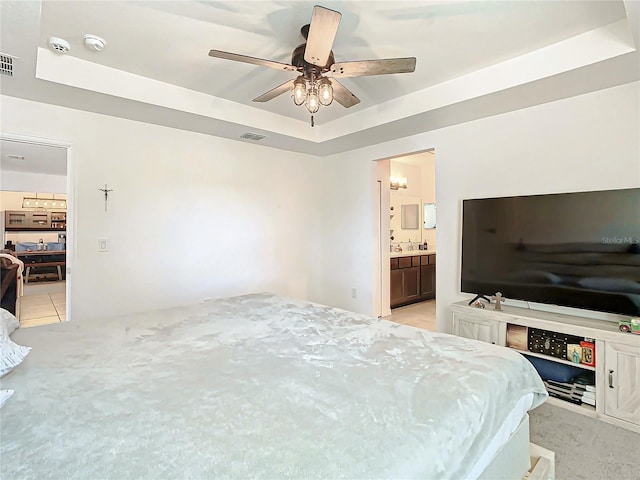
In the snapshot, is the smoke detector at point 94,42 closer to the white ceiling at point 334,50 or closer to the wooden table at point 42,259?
the white ceiling at point 334,50

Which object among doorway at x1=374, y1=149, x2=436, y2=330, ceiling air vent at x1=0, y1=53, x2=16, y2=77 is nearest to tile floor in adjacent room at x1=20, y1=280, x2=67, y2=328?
ceiling air vent at x1=0, y1=53, x2=16, y2=77

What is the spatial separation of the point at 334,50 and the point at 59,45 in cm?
199

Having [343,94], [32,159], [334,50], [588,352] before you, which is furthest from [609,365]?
[32,159]

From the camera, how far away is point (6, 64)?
7.50ft

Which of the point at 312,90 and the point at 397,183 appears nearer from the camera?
the point at 312,90

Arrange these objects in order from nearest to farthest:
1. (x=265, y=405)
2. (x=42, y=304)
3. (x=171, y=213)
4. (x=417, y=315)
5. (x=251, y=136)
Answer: (x=265, y=405)
(x=171, y=213)
(x=251, y=136)
(x=417, y=315)
(x=42, y=304)

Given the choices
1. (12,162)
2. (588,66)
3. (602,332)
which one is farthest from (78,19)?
(12,162)

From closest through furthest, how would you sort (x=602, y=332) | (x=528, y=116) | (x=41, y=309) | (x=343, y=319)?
(x=343, y=319), (x=602, y=332), (x=528, y=116), (x=41, y=309)

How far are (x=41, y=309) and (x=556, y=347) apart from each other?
7.23 metres

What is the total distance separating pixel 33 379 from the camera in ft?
4.20

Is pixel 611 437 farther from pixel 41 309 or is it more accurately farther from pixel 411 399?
pixel 41 309

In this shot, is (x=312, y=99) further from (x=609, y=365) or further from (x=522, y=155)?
(x=609, y=365)

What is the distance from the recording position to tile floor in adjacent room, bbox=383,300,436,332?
14.8 feet

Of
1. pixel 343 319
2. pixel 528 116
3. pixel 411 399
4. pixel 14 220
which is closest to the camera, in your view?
pixel 411 399
